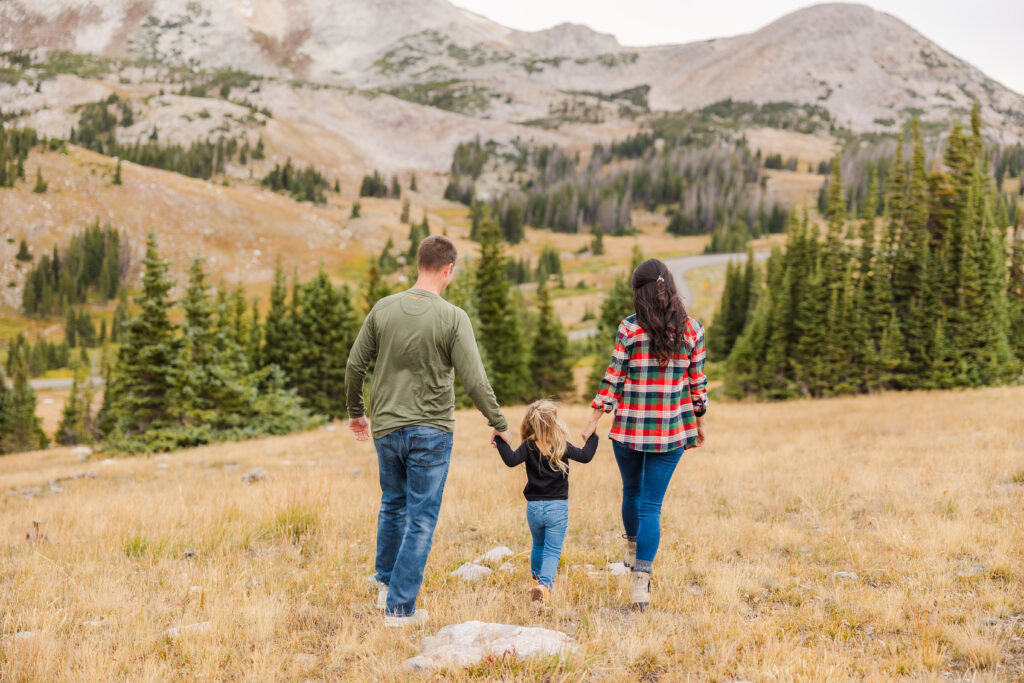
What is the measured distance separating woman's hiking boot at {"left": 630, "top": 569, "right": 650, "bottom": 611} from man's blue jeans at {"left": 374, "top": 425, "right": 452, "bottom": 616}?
1959mm

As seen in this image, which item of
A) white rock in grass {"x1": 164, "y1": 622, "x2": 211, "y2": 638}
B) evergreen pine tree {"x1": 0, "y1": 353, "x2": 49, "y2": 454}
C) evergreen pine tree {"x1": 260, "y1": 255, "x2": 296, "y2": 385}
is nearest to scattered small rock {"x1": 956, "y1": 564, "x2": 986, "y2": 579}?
white rock in grass {"x1": 164, "y1": 622, "x2": 211, "y2": 638}

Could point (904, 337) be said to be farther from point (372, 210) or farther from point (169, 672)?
point (372, 210)

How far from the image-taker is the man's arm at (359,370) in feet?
17.6

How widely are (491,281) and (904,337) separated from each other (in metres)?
25.6

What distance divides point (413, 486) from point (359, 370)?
1117mm

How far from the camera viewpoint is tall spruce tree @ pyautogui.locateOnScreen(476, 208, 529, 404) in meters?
43.3

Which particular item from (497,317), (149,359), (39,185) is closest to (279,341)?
(497,317)

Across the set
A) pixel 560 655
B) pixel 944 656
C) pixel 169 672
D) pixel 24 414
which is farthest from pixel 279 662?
pixel 24 414

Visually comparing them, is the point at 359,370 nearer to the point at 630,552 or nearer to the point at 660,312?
the point at 660,312

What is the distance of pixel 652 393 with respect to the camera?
5652mm

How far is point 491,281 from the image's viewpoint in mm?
43781

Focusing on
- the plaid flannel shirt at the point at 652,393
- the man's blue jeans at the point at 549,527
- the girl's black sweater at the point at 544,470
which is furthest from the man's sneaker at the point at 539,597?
the plaid flannel shirt at the point at 652,393

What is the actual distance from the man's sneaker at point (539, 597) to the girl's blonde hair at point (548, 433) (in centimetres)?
110

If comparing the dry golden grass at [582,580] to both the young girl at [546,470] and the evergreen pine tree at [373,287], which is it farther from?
the evergreen pine tree at [373,287]
